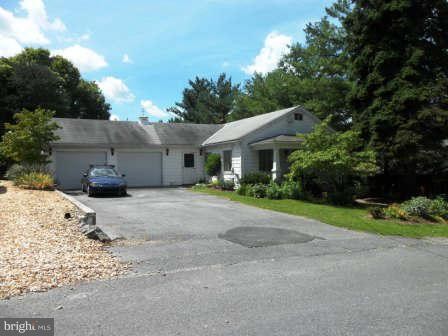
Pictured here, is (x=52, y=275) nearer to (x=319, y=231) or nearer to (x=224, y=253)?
(x=224, y=253)

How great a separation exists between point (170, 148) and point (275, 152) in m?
8.22

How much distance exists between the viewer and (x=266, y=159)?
69.8 ft

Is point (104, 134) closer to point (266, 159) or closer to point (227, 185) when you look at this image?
point (227, 185)

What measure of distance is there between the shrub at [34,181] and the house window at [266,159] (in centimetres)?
1124

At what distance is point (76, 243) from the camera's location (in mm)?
6961

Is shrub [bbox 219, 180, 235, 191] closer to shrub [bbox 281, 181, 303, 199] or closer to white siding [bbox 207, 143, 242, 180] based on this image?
white siding [bbox 207, 143, 242, 180]

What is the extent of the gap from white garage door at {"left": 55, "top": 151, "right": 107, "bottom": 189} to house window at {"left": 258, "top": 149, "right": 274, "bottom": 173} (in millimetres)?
10254

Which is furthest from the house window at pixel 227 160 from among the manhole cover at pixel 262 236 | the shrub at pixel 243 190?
the manhole cover at pixel 262 236

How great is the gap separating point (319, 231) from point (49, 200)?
361 inches

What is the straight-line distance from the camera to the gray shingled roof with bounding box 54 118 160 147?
22.0 meters

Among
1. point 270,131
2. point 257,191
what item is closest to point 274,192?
point 257,191

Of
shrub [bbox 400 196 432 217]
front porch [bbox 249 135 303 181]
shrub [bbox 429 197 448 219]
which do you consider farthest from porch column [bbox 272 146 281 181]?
shrub [bbox 429 197 448 219]

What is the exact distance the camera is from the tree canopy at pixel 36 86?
32.5m

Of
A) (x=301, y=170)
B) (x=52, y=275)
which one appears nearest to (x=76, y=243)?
(x=52, y=275)
